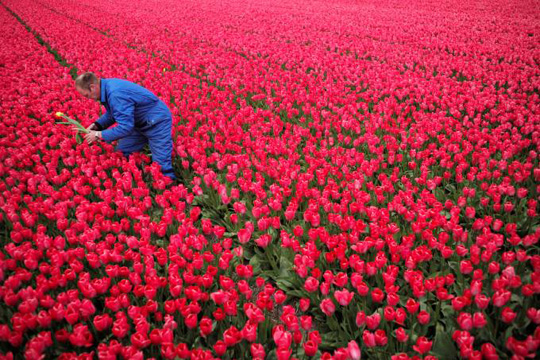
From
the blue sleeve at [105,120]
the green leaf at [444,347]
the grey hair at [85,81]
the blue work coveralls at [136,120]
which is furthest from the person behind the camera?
the blue sleeve at [105,120]

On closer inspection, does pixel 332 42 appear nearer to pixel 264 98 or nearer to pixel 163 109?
pixel 264 98

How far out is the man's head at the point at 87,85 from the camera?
3.54 meters

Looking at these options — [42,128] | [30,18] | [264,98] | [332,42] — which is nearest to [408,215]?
[264,98]

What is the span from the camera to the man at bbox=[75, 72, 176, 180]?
3.63 metres

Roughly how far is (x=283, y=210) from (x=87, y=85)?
263 centimetres

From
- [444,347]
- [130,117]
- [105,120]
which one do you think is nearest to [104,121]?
[105,120]

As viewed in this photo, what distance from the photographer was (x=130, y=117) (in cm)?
369

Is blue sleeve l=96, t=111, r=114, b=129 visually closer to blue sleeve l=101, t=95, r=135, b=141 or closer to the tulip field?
the tulip field

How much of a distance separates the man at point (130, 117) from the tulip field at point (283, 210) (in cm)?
23

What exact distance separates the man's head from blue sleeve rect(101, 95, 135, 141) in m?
0.18

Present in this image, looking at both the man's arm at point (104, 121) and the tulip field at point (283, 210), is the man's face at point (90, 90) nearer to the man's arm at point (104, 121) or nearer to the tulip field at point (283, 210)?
the man's arm at point (104, 121)

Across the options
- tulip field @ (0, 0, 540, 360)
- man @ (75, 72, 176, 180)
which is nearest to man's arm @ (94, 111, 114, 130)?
man @ (75, 72, 176, 180)

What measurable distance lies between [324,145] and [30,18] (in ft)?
60.0

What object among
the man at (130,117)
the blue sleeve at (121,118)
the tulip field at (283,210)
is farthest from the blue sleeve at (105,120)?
the blue sleeve at (121,118)
